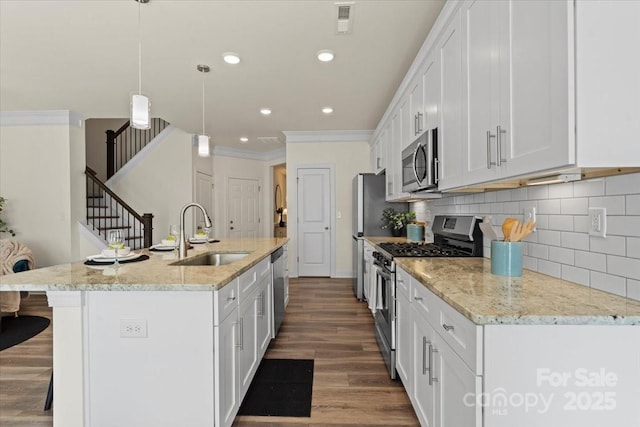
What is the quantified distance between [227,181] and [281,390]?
5569 millimetres

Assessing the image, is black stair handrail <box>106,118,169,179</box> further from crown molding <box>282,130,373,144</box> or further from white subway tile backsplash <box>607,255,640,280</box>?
white subway tile backsplash <box>607,255,640,280</box>

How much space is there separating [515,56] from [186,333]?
181cm

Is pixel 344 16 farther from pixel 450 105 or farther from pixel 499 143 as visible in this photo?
pixel 499 143

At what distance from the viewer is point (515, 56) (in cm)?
129

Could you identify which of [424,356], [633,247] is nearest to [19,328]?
[424,356]

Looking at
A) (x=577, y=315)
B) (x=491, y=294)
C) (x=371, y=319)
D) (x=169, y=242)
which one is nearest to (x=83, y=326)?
(x=169, y=242)

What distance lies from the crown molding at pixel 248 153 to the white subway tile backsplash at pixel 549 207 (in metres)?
6.26

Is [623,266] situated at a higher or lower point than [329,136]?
lower

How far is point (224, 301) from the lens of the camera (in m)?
1.61

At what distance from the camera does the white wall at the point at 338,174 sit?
19.5ft

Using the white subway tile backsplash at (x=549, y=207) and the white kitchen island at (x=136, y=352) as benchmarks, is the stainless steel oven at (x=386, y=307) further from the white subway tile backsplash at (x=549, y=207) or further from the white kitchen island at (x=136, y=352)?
the white kitchen island at (x=136, y=352)

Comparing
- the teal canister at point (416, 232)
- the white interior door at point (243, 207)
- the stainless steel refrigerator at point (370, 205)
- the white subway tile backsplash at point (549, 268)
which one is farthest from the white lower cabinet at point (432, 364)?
the white interior door at point (243, 207)

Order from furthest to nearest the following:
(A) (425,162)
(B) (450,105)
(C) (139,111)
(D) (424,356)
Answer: (A) (425,162)
(C) (139,111)
(B) (450,105)
(D) (424,356)

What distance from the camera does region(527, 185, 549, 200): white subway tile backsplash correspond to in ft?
5.38
